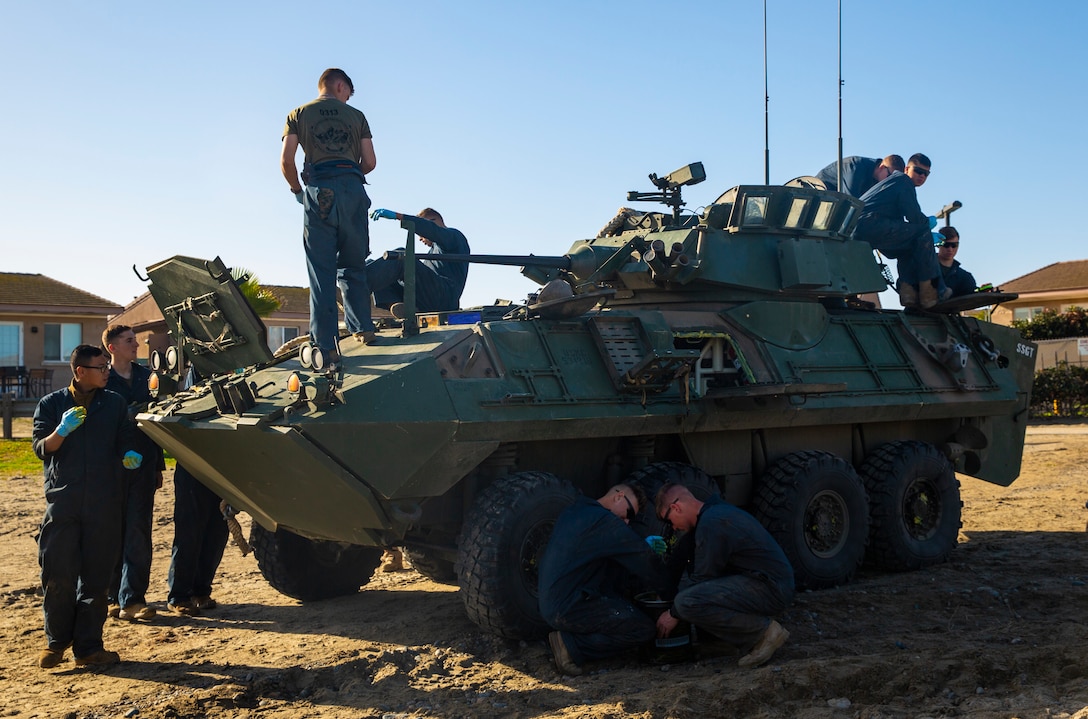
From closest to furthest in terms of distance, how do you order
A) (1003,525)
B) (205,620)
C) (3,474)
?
1. (205,620)
2. (1003,525)
3. (3,474)

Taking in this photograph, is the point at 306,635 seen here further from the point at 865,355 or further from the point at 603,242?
the point at 865,355

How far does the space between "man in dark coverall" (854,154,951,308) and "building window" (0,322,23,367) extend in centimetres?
2392

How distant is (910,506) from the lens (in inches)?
348

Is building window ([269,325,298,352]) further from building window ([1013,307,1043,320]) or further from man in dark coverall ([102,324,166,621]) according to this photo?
man in dark coverall ([102,324,166,621])

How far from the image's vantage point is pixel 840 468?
8039mm

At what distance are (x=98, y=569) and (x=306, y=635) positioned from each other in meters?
1.28

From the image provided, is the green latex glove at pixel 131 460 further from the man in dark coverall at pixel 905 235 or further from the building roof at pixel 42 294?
the building roof at pixel 42 294

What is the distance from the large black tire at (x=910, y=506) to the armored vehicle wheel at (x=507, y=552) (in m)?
3.26

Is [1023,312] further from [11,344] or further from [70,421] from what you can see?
[70,421]

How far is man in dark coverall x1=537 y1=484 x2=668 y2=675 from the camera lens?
5.77 metres

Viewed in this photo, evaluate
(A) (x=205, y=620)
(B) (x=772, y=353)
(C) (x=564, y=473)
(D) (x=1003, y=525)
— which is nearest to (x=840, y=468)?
(B) (x=772, y=353)

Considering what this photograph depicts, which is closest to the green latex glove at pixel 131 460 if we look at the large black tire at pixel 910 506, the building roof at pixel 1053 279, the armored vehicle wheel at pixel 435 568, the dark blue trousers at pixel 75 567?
the dark blue trousers at pixel 75 567

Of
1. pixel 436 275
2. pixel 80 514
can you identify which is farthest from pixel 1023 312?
pixel 80 514

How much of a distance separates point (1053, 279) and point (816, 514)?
29907 mm
